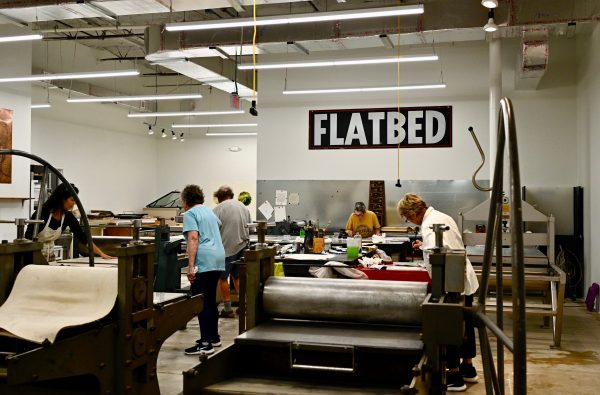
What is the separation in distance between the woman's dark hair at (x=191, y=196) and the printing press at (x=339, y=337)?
242 centimetres

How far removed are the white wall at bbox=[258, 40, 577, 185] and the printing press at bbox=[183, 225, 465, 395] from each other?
6.66 meters

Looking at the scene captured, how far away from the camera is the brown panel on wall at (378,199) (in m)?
8.84

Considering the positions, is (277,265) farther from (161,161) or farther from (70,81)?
(161,161)

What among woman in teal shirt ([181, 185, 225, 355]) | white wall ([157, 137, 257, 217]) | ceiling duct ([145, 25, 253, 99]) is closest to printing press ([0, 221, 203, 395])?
woman in teal shirt ([181, 185, 225, 355])

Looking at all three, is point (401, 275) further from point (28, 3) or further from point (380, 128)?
point (380, 128)

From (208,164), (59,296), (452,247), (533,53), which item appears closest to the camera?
(59,296)

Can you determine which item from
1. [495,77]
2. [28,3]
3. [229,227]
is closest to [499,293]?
[229,227]

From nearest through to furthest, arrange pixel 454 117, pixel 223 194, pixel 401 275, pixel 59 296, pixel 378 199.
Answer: pixel 59 296 < pixel 401 275 < pixel 223 194 < pixel 454 117 < pixel 378 199

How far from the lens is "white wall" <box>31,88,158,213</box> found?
11398 millimetres

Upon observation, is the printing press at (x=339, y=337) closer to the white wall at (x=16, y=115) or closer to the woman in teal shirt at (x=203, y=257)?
the woman in teal shirt at (x=203, y=257)

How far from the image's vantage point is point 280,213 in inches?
365

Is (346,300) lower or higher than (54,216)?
lower

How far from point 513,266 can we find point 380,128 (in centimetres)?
775

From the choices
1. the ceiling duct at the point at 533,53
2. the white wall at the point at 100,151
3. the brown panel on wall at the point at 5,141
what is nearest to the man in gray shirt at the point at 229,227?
the ceiling duct at the point at 533,53
